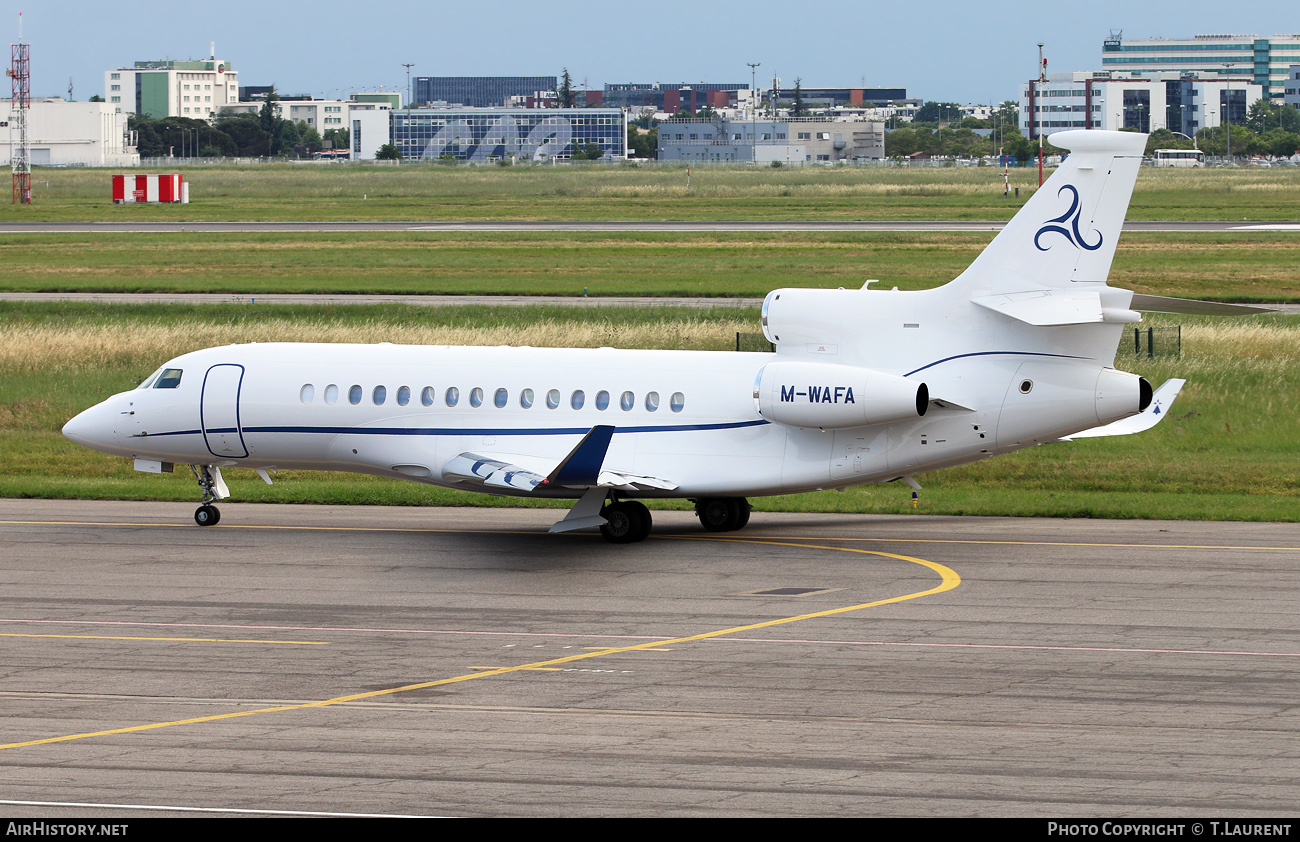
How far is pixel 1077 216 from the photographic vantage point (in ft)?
76.2

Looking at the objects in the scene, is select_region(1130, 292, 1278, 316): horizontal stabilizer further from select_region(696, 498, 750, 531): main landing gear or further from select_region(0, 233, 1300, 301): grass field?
select_region(0, 233, 1300, 301): grass field

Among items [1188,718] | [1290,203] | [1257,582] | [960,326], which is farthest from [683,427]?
[1290,203]

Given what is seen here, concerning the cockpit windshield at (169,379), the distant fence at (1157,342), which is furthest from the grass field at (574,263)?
the cockpit windshield at (169,379)

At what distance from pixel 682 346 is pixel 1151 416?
1778cm

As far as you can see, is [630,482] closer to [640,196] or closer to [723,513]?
[723,513]

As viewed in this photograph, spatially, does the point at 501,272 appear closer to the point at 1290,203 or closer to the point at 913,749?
the point at 913,749

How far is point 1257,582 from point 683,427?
9.09m

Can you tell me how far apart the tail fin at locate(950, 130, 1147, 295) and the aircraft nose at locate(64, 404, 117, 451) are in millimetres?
15937

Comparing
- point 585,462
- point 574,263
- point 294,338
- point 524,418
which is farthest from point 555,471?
point 574,263

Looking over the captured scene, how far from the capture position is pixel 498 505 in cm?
3000

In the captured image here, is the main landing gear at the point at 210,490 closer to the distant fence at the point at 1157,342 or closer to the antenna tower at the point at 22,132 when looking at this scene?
the distant fence at the point at 1157,342

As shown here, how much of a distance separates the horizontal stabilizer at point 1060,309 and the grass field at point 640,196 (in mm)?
72201

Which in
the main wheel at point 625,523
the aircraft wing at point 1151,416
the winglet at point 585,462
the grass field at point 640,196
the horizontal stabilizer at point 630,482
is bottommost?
the main wheel at point 625,523

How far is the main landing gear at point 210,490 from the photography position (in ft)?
89.8
